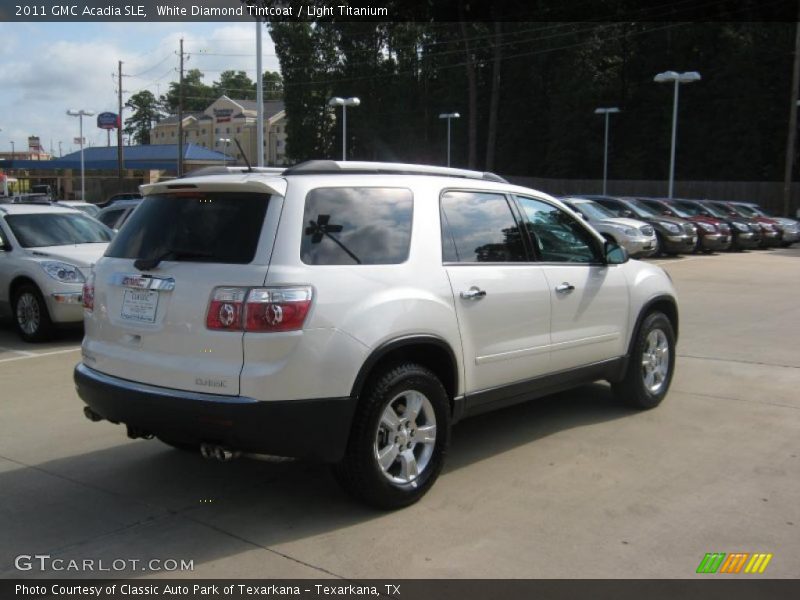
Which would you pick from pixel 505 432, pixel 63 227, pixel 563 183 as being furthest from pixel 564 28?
pixel 505 432

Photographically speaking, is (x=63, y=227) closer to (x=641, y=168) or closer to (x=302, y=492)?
(x=302, y=492)

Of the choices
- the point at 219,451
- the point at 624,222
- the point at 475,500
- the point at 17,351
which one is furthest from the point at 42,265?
the point at 624,222

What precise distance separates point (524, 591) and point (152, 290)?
2.42 m

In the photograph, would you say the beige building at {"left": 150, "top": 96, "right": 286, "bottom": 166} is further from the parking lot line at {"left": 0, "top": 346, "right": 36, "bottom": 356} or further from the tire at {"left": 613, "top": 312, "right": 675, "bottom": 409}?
the tire at {"left": 613, "top": 312, "right": 675, "bottom": 409}

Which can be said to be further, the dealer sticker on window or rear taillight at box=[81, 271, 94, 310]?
rear taillight at box=[81, 271, 94, 310]

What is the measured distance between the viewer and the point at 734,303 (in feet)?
42.6

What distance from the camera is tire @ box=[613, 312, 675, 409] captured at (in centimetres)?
613

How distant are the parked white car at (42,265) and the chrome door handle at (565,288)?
640cm

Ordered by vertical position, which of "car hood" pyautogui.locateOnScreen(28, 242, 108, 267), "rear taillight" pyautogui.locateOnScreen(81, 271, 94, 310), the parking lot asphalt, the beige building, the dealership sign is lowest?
the parking lot asphalt

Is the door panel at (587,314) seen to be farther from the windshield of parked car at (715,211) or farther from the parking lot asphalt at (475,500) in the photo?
the windshield of parked car at (715,211)

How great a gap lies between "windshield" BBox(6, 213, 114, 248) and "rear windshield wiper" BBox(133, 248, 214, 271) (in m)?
6.80

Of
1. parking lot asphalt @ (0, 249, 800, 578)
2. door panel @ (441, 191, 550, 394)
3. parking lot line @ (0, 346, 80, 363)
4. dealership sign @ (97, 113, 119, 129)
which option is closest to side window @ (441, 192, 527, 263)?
door panel @ (441, 191, 550, 394)

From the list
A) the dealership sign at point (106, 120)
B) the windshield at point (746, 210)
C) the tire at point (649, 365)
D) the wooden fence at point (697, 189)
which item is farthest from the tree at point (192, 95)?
the tire at point (649, 365)

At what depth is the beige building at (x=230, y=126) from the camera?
11850 centimetres
